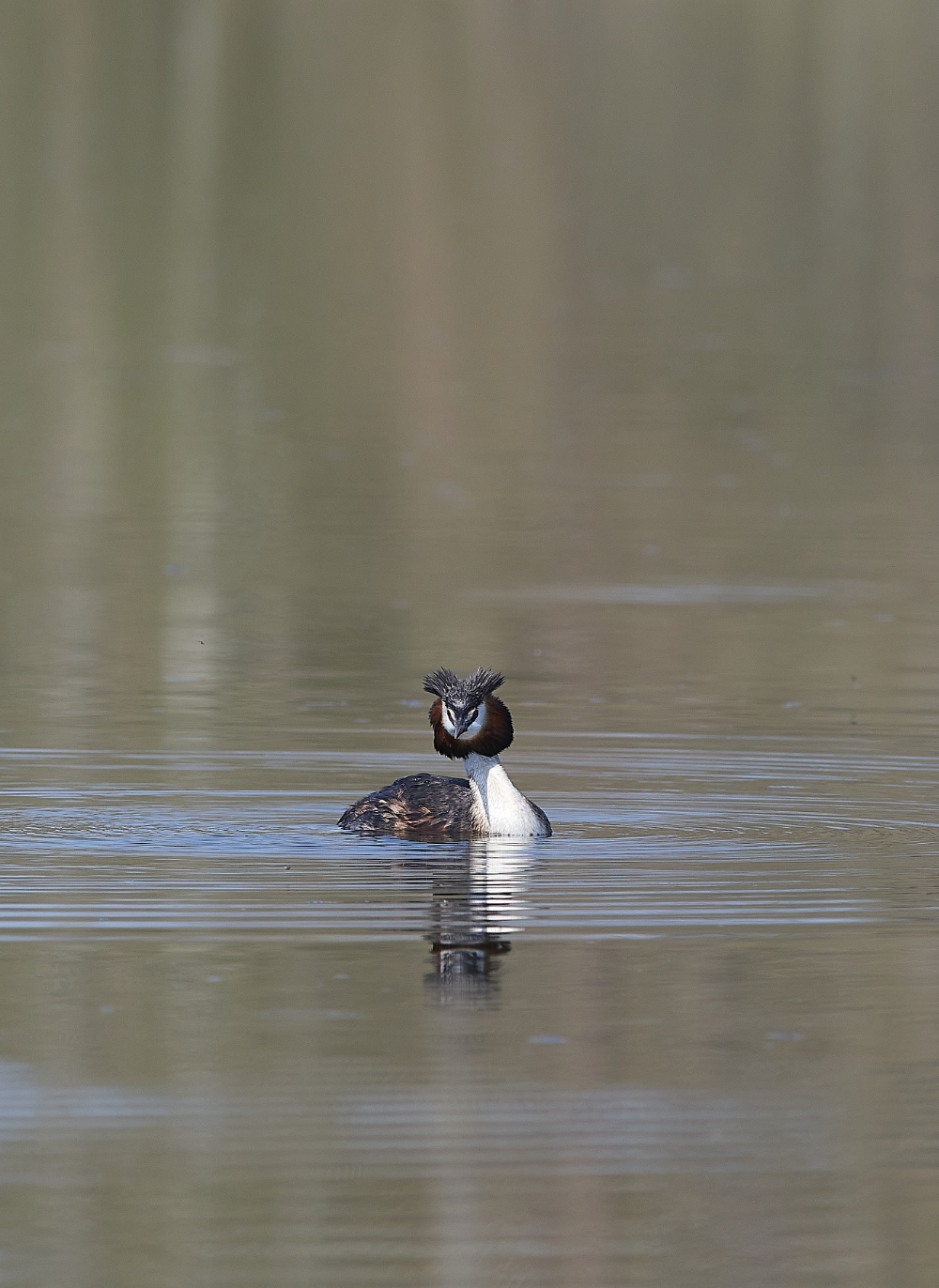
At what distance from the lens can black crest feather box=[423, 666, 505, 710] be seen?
11648 millimetres

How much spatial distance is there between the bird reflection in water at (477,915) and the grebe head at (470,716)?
38 cm

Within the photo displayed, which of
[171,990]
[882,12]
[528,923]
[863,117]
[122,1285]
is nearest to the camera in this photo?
[122,1285]

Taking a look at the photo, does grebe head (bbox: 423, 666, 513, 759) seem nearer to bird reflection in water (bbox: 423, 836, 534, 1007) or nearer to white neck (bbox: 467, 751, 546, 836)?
white neck (bbox: 467, 751, 546, 836)

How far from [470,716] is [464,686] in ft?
0.45

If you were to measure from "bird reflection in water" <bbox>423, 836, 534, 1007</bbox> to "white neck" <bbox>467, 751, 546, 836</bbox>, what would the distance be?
0.17 ft

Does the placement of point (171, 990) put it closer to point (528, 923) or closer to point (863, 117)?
point (528, 923)

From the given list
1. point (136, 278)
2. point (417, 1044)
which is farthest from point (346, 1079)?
point (136, 278)

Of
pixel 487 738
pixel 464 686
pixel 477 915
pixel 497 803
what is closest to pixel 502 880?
pixel 477 915

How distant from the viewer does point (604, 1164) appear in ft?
23.6

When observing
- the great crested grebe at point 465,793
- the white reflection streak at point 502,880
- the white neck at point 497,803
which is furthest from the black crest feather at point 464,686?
the white reflection streak at point 502,880

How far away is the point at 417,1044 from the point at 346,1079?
1.46 ft

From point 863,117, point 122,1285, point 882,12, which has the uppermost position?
point 882,12

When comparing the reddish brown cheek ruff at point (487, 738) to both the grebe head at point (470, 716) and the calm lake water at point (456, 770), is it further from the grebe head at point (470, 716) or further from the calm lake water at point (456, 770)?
the calm lake water at point (456, 770)

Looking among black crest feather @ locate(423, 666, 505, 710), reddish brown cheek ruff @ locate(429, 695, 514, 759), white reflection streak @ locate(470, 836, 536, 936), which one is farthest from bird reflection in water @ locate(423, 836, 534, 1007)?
black crest feather @ locate(423, 666, 505, 710)
